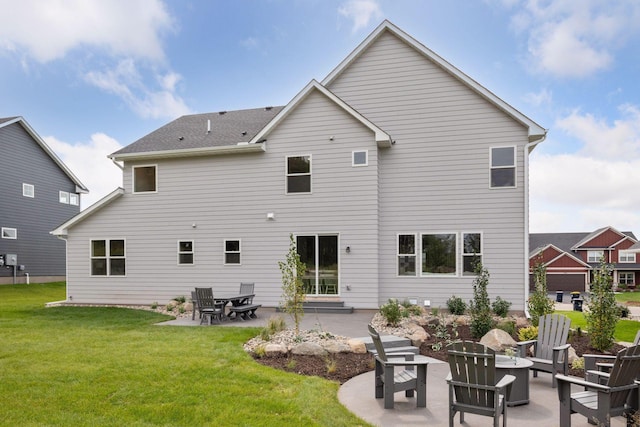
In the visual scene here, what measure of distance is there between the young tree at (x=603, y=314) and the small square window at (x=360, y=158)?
7.31 metres

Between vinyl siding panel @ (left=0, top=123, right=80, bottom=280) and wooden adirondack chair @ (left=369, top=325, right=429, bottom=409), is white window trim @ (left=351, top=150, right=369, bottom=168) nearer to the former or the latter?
wooden adirondack chair @ (left=369, top=325, right=429, bottom=409)

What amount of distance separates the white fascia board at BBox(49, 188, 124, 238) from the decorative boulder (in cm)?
1368

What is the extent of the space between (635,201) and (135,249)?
26.3m

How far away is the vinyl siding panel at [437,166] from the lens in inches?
511

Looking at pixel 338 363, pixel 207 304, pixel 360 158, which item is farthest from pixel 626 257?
pixel 338 363

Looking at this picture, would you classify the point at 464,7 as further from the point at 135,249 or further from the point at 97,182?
the point at 97,182

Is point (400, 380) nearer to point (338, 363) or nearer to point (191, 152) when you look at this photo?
point (338, 363)

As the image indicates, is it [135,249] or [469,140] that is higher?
[469,140]

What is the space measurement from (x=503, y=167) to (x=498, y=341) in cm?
713

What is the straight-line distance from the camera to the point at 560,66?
1470 cm

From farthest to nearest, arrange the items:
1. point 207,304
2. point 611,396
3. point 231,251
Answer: point 231,251 → point 207,304 → point 611,396

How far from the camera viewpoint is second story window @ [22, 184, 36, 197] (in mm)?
25578

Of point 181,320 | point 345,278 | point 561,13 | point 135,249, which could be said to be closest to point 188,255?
point 135,249

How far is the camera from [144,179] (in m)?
15.6
